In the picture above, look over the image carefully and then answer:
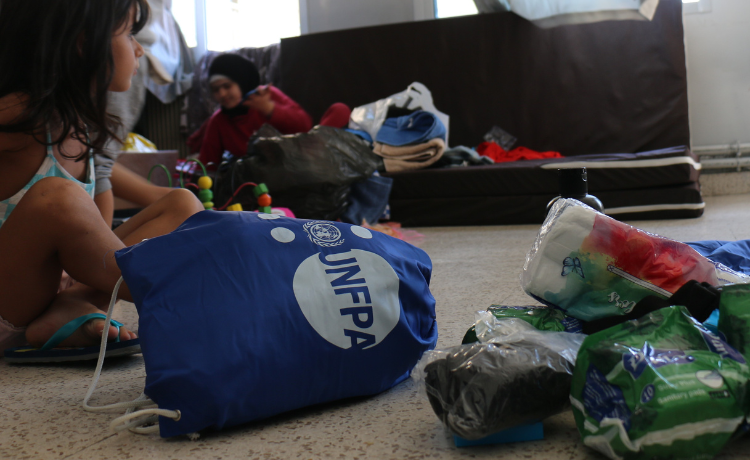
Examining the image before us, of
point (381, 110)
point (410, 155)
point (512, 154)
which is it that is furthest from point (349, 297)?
point (512, 154)

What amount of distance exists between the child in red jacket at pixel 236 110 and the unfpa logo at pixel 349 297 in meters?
2.56

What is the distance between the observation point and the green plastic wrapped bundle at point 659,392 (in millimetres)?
474

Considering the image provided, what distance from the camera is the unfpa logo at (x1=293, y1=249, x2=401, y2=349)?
2.17ft

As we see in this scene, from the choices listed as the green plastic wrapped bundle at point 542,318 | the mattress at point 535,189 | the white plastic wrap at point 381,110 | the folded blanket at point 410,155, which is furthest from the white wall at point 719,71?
the green plastic wrapped bundle at point 542,318

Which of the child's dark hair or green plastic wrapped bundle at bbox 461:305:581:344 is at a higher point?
the child's dark hair

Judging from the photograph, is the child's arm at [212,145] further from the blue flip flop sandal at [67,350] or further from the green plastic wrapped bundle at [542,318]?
the green plastic wrapped bundle at [542,318]

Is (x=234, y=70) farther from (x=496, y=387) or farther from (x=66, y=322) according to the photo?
(x=496, y=387)

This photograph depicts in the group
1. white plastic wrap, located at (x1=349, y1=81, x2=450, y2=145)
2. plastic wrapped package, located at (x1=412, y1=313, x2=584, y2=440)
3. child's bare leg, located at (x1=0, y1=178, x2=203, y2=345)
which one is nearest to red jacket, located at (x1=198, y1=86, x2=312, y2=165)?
white plastic wrap, located at (x1=349, y1=81, x2=450, y2=145)

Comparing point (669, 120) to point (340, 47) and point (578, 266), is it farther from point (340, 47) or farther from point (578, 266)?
point (578, 266)

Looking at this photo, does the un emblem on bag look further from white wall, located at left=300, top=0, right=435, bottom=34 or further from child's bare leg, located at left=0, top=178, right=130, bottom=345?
white wall, located at left=300, top=0, right=435, bottom=34

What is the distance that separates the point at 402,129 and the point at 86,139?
205 cm

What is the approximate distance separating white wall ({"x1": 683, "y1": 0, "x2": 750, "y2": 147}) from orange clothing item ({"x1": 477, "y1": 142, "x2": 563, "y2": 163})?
96cm

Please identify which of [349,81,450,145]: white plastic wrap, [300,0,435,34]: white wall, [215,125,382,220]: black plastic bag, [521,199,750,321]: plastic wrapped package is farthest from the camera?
[300,0,435,34]: white wall

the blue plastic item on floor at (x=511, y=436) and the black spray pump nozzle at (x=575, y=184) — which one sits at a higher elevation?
the black spray pump nozzle at (x=575, y=184)
